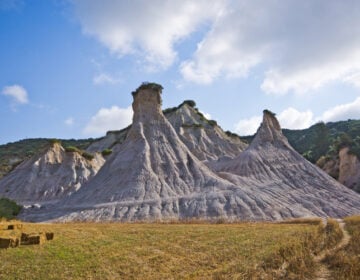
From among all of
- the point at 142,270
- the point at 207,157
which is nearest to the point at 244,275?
the point at 142,270

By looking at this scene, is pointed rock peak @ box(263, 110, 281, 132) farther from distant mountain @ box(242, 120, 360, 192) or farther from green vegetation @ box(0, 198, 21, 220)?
green vegetation @ box(0, 198, 21, 220)

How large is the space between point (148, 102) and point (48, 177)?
2781 centimetres

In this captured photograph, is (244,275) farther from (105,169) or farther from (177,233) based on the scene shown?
(105,169)

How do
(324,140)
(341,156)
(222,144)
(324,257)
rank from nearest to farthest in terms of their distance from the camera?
(324,257), (341,156), (222,144), (324,140)

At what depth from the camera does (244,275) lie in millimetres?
14117

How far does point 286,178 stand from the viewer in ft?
167

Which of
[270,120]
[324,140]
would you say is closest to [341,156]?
[270,120]

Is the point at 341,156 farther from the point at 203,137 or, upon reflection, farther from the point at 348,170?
the point at 203,137

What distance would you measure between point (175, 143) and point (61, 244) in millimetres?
32250

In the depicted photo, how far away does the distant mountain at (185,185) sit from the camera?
37.8m

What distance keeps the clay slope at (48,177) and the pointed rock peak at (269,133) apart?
108 feet

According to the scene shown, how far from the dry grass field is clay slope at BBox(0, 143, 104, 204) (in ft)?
141

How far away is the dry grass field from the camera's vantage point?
47.3 feet

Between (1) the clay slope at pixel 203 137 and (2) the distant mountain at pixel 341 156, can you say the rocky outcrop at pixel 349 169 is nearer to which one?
(2) the distant mountain at pixel 341 156
